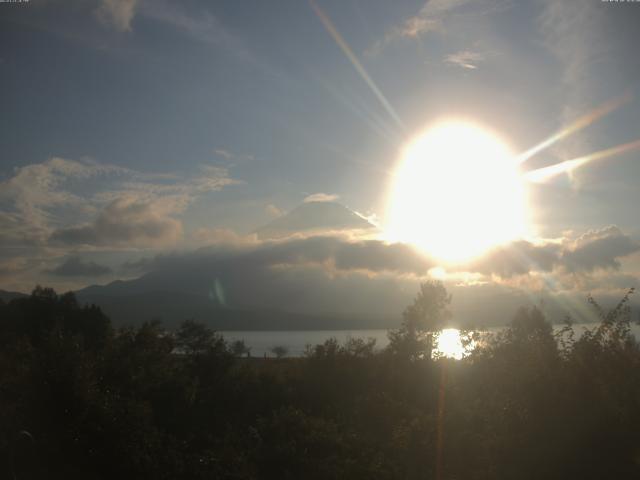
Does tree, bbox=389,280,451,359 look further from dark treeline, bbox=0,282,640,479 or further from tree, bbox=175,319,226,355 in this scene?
dark treeline, bbox=0,282,640,479

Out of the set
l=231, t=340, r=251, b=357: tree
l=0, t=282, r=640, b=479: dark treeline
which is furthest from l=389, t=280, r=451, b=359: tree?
l=0, t=282, r=640, b=479: dark treeline

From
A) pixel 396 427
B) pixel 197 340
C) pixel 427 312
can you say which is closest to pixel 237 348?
pixel 197 340

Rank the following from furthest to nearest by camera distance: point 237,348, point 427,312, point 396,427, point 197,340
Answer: point 427,312 < point 237,348 < point 197,340 < point 396,427

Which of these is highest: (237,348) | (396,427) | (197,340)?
(197,340)

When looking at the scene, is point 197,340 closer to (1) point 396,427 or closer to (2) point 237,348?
(2) point 237,348

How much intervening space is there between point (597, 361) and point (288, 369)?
53.2 ft

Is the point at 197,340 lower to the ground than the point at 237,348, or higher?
higher

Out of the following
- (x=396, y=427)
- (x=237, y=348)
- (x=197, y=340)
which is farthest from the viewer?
(x=237, y=348)

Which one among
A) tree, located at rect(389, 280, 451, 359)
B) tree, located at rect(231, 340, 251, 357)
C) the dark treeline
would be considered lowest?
the dark treeline

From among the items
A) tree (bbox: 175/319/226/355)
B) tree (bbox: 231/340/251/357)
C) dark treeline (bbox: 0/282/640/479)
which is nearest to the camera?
dark treeline (bbox: 0/282/640/479)

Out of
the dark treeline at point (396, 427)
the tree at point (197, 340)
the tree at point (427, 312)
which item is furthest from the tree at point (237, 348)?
the dark treeline at point (396, 427)

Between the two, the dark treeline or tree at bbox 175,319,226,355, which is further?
tree at bbox 175,319,226,355

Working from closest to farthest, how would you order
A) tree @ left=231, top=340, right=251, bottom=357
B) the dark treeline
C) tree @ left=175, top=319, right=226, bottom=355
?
the dark treeline → tree @ left=175, top=319, right=226, bottom=355 → tree @ left=231, top=340, right=251, bottom=357

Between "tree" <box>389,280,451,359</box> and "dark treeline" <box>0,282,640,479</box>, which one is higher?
"tree" <box>389,280,451,359</box>
